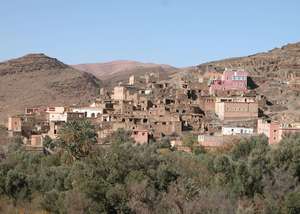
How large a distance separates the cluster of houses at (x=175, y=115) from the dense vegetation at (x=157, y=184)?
6.99 m

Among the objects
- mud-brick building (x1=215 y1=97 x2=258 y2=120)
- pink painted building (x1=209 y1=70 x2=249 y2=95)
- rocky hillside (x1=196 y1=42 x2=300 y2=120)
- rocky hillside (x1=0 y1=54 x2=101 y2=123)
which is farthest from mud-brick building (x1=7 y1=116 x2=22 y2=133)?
rocky hillside (x1=196 y1=42 x2=300 y2=120)

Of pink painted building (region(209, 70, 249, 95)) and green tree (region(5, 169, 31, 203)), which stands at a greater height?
pink painted building (region(209, 70, 249, 95))

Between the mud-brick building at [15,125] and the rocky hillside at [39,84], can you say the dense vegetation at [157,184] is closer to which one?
the mud-brick building at [15,125]

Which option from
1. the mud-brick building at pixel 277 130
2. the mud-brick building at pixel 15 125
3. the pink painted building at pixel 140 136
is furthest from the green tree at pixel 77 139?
the mud-brick building at pixel 277 130

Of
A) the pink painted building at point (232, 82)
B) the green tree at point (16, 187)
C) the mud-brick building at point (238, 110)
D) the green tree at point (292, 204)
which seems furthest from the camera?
the pink painted building at point (232, 82)

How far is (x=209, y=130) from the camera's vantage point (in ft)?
95.9

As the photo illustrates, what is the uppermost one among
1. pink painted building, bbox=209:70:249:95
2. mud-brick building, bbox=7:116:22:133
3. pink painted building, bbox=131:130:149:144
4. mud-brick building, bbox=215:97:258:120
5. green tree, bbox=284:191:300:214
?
pink painted building, bbox=209:70:249:95

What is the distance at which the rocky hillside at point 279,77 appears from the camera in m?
33.6

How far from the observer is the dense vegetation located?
15.3 meters

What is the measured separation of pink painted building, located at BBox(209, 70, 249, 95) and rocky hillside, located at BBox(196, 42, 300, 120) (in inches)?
46.6

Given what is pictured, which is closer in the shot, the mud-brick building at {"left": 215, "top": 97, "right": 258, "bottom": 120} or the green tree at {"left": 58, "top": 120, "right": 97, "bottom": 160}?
the green tree at {"left": 58, "top": 120, "right": 97, "bottom": 160}

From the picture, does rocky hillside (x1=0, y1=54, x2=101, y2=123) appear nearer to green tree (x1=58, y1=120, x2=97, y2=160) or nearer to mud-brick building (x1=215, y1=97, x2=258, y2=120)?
mud-brick building (x1=215, y1=97, x2=258, y2=120)

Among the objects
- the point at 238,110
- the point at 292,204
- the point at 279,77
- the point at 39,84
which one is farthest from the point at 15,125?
the point at 39,84

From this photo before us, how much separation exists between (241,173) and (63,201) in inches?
192
